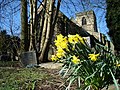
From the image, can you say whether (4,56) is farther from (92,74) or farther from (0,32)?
(92,74)

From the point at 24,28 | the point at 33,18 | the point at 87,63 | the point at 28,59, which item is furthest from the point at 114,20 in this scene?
the point at 87,63

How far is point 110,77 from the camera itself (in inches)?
157

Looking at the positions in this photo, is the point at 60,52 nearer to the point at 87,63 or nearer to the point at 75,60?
the point at 75,60

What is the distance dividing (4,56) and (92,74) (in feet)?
58.3

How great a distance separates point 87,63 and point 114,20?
881cm

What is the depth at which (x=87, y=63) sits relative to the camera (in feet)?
12.8

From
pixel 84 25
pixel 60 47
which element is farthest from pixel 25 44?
pixel 84 25

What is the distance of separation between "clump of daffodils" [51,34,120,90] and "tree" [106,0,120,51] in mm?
8001

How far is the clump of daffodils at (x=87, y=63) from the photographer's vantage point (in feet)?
12.7

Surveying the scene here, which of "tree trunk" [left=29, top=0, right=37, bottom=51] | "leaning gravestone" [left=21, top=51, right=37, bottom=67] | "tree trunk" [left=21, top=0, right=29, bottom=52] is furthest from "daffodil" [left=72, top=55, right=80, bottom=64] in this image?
"tree trunk" [left=29, top=0, right=37, bottom=51]

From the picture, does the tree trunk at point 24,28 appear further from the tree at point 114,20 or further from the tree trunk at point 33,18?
the tree at point 114,20

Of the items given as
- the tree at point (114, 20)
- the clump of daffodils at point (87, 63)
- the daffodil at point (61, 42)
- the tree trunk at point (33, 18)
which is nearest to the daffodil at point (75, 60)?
the clump of daffodils at point (87, 63)

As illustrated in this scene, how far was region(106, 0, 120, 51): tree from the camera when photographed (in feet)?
39.6

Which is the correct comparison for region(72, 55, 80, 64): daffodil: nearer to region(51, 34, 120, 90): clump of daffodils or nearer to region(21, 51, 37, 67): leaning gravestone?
region(51, 34, 120, 90): clump of daffodils
